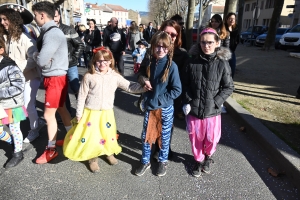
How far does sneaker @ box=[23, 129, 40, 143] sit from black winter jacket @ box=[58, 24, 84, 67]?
46.4 inches

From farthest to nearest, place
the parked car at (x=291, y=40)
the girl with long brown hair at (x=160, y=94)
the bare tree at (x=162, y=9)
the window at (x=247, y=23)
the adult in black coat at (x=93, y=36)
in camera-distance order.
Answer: the window at (x=247, y=23), the bare tree at (x=162, y=9), the parked car at (x=291, y=40), the adult in black coat at (x=93, y=36), the girl with long brown hair at (x=160, y=94)

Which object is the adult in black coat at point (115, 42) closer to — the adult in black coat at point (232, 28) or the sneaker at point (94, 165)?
the adult in black coat at point (232, 28)

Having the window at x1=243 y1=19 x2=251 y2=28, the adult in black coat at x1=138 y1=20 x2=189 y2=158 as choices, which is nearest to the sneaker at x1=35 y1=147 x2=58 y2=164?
the adult in black coat at x1=138 y1=20 x2=189 y2=158

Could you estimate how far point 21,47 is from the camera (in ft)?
9.31

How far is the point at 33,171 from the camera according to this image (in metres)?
2.71

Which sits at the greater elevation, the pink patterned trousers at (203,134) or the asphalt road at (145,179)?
the pink patterned trousers at (203,134)

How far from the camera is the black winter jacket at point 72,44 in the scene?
10.9ft

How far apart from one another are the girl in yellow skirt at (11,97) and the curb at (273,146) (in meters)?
3.25

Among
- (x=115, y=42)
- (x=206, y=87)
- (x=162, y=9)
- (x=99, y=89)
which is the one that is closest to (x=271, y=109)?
(x=206, y=87)

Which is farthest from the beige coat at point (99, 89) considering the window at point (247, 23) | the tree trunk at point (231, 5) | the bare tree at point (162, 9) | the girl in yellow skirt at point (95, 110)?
the window at point (247, 23)

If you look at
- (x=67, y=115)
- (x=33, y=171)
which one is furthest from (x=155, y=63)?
(x=33, y=171)

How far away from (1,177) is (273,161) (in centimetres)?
338

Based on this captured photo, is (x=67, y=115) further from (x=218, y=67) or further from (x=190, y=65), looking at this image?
(x=218, y=67)

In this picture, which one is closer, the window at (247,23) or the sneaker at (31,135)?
the sneaker at (31,135)
